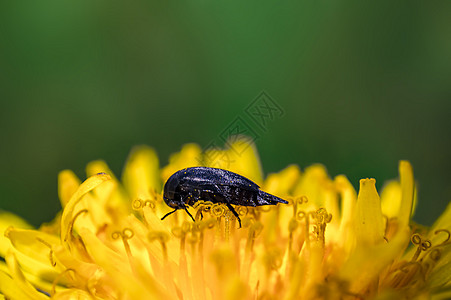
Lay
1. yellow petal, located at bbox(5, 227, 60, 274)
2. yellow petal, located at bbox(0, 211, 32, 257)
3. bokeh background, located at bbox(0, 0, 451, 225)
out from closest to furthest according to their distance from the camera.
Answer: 1. yellow petal, located at bbox(5, 227, 60, 274)
2. yellow petal, located at bbox(0, 211, 32, 257)
3. bokeh background, located at bbox(0, 0, 451, 225)

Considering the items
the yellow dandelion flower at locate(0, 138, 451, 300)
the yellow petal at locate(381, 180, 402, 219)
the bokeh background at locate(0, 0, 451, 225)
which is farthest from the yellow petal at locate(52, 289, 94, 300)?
the yellow petal at locate(381, 180, 402, 219)

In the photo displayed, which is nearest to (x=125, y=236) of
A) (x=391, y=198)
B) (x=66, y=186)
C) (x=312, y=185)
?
(x=66, y=186)

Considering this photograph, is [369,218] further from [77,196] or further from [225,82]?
[225,82]

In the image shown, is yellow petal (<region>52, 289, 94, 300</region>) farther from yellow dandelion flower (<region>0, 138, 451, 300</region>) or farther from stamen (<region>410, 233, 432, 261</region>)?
stamen (<region>410, 233, 432, 261</region>)

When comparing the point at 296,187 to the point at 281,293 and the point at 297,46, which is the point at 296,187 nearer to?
the point at 297,46

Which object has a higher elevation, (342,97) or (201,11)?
(201,11)

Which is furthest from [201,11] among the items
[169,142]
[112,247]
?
[112,247]
